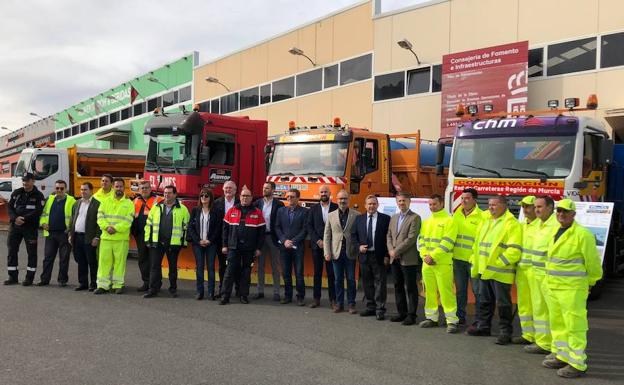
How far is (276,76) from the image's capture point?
952 inches

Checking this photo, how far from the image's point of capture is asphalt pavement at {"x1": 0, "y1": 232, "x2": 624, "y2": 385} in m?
4.64

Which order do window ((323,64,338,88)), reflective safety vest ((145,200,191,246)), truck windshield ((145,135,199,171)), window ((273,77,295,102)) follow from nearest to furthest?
reflective safety vest ((145,200,191,246)) < truck windshield ((145,135,199,171)) < window ((323,64,338,88)) < window ((273,77,295,102))

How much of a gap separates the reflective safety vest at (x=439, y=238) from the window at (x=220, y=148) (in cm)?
608

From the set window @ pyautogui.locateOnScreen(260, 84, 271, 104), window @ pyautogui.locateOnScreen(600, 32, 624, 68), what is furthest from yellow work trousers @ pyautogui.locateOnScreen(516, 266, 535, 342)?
window @ pyautogui.locateOnScreen(260, 84, 271, 104)

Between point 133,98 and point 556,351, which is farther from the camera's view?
point 133,98

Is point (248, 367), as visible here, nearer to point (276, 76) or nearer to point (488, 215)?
point (488, 215)

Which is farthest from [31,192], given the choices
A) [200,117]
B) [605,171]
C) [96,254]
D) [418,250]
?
[605,171]

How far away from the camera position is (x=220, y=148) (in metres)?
11.7

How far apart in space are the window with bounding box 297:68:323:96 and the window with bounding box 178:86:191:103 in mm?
11481

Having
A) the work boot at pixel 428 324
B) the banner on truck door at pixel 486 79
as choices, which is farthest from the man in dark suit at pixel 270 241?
the banner on truck door at pixel 486 79

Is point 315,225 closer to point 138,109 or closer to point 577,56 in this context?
point 577,56

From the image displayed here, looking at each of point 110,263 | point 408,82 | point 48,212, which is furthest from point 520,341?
point 408,82

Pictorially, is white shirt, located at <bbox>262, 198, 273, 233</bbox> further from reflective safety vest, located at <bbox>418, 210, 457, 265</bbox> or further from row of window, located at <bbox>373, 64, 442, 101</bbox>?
row of window, located at <bbox>373, 64, 442, 101</bbox>

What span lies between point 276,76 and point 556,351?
2072cm
